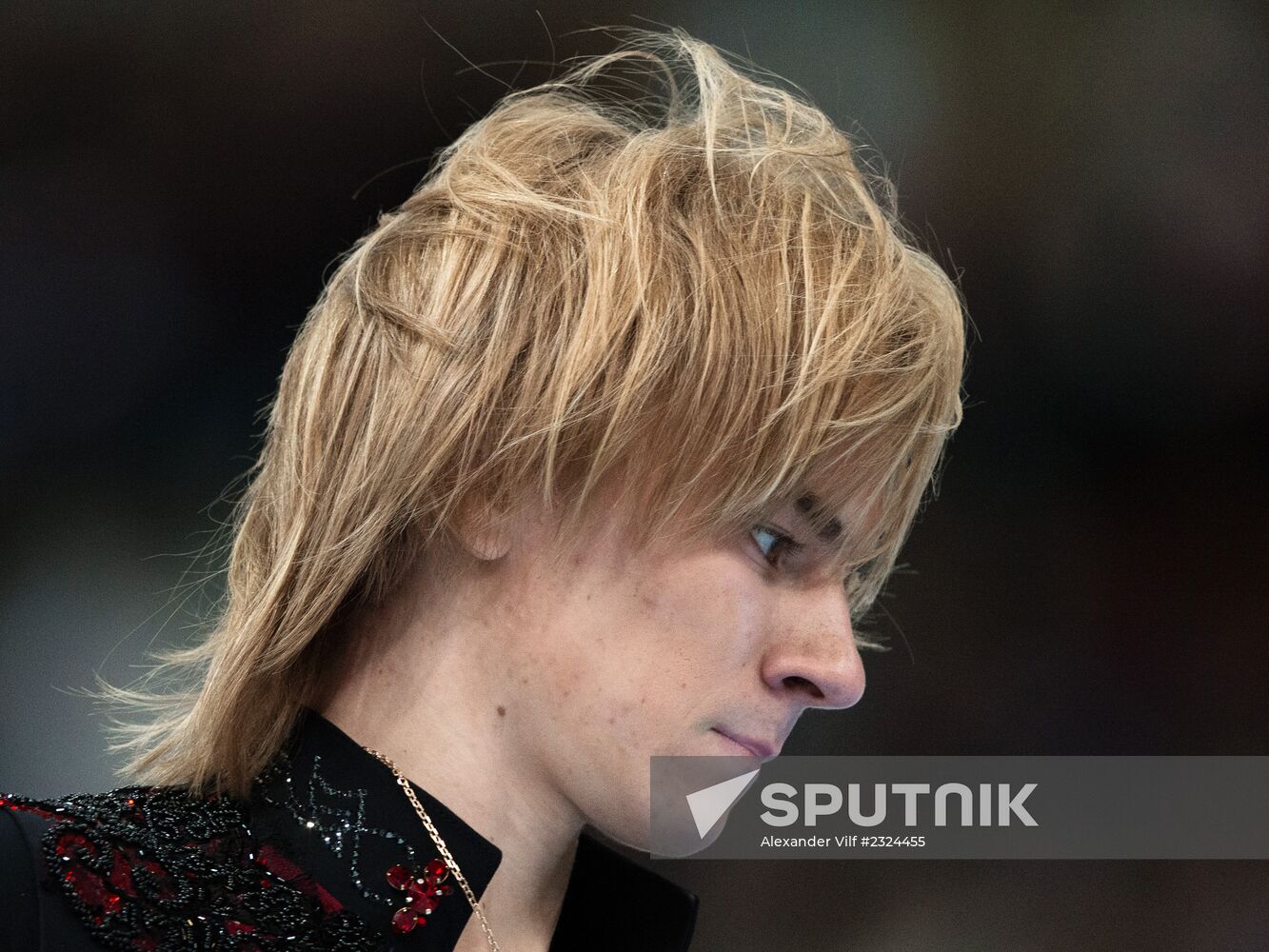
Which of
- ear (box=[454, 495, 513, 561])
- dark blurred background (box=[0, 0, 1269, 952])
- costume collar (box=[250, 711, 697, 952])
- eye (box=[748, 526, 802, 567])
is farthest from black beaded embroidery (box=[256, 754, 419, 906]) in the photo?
dark blurred background (box=[0, 0, 1269, 952])

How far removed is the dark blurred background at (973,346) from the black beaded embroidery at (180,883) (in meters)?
0.47

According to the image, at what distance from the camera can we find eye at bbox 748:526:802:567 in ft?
2.61

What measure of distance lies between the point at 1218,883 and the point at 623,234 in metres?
0.96

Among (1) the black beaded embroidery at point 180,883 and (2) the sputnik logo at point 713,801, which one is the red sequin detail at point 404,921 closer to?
(1) the black beaded embroidery at point 180,883

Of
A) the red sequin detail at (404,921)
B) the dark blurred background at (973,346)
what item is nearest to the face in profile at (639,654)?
the red sequin detail at (404,921)

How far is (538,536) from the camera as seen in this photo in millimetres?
788

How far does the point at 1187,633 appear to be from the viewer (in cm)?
142

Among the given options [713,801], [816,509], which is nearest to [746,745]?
[713,801]

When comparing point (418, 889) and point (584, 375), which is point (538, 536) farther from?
point (418, 889)

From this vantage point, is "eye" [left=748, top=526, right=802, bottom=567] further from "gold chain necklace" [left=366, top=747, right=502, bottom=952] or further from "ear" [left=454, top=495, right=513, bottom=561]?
"gold chain necklace" [left=366, top=747, right=502, bottom=952]

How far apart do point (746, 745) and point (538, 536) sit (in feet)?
0.58

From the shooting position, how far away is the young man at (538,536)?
766 millimetres
